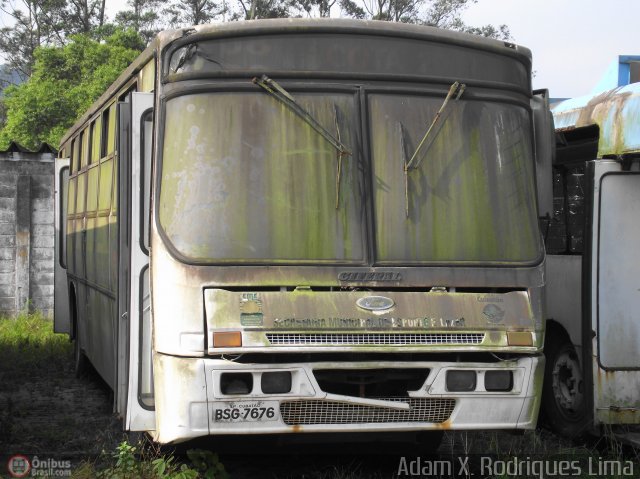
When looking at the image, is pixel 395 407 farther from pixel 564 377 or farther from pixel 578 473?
pixel 564 377

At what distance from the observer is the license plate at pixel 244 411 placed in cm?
588

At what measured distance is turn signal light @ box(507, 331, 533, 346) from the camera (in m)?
6.12

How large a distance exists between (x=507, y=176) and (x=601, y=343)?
2037 millimetres

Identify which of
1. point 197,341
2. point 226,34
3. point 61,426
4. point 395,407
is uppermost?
point 226,34

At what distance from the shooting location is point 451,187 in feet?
20.8

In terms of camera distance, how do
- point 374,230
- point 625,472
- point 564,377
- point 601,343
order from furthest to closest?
1. point 564,377
2. point 601,343
3. point 625,472
4. point 374,230

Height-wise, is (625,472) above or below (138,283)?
below

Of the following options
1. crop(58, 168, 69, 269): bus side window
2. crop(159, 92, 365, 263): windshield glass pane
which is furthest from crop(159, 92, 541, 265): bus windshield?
crop(58, 168, 69, 269): bus side window

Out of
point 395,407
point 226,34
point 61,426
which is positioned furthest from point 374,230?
point 61,426

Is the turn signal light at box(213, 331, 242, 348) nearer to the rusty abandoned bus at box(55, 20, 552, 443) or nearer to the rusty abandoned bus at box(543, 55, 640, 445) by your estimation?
the rusty abandoned bus at box(55, 20, 552, 443)

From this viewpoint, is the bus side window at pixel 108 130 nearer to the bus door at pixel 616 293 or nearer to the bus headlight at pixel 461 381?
the bus headlight at pixel 461 381

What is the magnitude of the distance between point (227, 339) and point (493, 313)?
1604 millimetres

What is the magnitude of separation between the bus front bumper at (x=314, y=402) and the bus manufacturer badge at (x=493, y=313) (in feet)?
0.91

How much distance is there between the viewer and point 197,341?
5840mm
